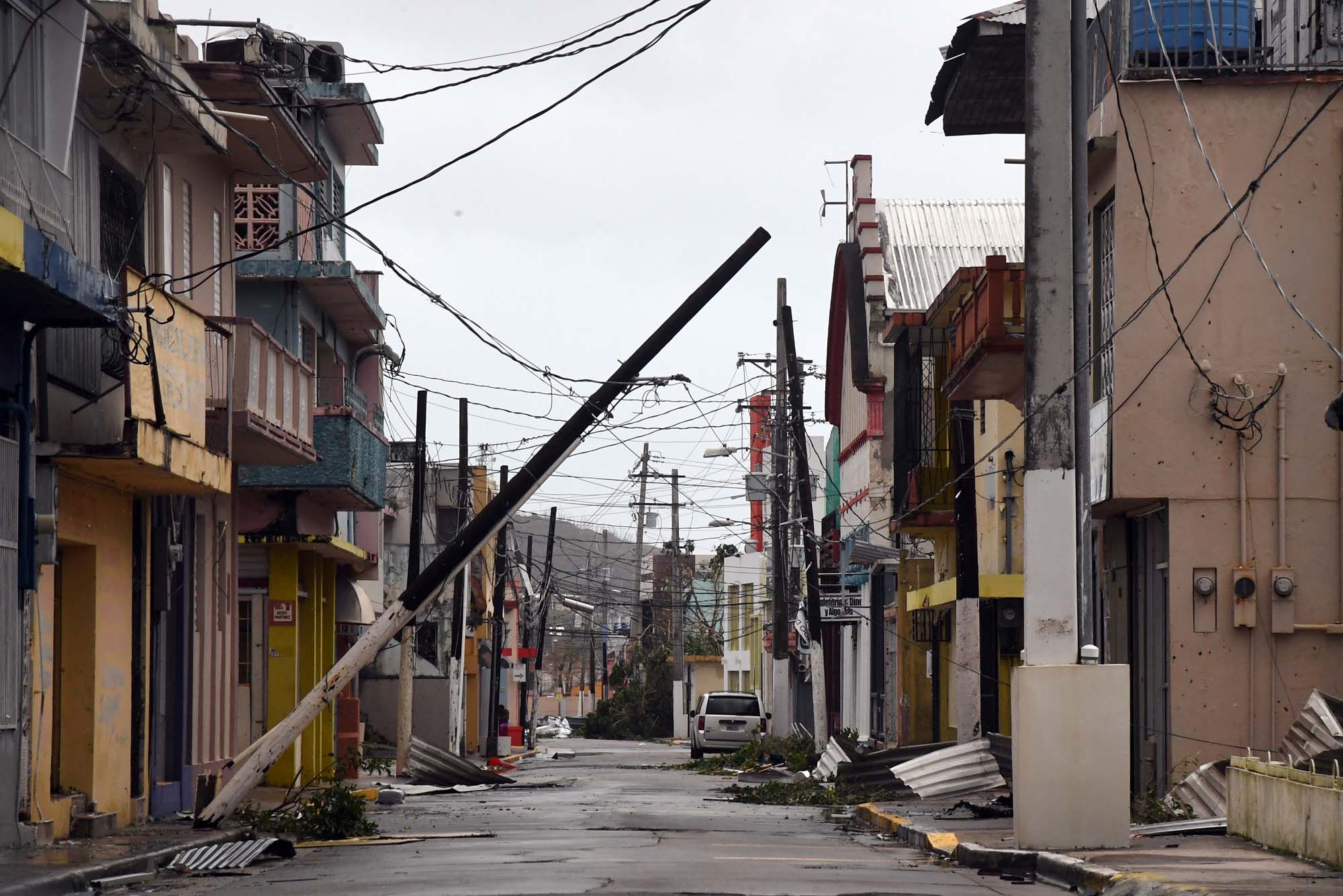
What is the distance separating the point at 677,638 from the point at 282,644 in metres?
46.1

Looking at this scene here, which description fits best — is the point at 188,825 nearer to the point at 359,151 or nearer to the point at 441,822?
the point at 441,822

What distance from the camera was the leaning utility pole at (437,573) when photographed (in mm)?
17906

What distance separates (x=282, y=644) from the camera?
2856 centimetres

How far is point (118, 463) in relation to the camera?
16500 millimetres

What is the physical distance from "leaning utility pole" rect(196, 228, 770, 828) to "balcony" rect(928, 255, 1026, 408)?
3.40 metres

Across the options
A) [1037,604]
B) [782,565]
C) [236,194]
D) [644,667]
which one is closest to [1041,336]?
[1037,604]

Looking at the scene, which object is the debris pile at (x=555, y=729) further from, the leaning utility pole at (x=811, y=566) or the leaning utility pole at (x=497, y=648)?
the leaning utility pole at (x=811, y=566)

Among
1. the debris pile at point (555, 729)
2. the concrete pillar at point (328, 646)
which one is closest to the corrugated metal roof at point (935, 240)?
the concrete pillar at point (328, 646)

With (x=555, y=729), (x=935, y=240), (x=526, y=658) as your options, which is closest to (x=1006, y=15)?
(x=935, y=240)

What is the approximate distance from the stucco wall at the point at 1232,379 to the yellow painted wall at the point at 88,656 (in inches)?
401

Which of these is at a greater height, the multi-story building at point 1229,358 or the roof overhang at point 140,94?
the roof overhang at point 140,94

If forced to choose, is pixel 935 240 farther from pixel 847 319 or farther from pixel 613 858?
pixel 613 858

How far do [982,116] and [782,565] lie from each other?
63.4 ft

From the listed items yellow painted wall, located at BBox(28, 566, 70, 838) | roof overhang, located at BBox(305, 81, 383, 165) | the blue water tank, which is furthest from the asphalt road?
roof overhang, located at BBox(305, 81, 383, 165)
